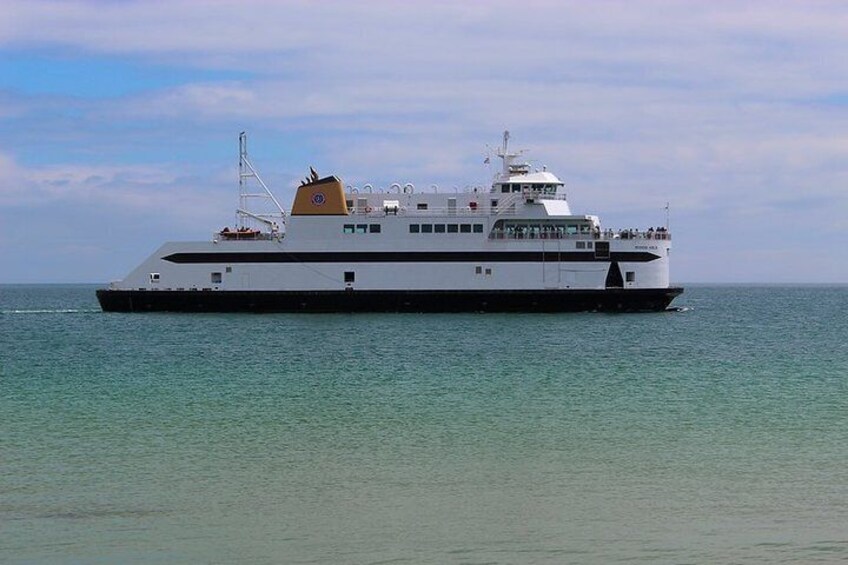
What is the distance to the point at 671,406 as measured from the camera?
2394 centimetres

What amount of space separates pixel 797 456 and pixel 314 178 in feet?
129

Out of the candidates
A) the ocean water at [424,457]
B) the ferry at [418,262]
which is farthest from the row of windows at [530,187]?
the ocean water at [424,457]

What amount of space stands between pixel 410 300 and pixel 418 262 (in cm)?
185

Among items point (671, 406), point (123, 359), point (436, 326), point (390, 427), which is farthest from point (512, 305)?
point (390, 427)

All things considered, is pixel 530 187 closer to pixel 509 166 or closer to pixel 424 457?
pixel 509 166

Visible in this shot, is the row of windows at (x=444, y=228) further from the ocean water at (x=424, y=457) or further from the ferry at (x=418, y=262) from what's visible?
the ocean water at (x=424, y=457)

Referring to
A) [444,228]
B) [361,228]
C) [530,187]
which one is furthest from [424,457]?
[530,187]

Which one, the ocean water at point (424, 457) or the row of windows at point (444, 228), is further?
the row of windows at point (444, 228)

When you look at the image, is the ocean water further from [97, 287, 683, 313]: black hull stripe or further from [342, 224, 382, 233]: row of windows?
[342, 224, 382, 233]: row of windows

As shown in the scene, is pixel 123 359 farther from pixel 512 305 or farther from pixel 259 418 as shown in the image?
pixel 512 305

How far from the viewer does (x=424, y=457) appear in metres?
18.0

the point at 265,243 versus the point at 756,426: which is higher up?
the point at 265,243

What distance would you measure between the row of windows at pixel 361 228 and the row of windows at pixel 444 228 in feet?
5.51

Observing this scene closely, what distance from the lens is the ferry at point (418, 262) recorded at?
5284 centimetres
